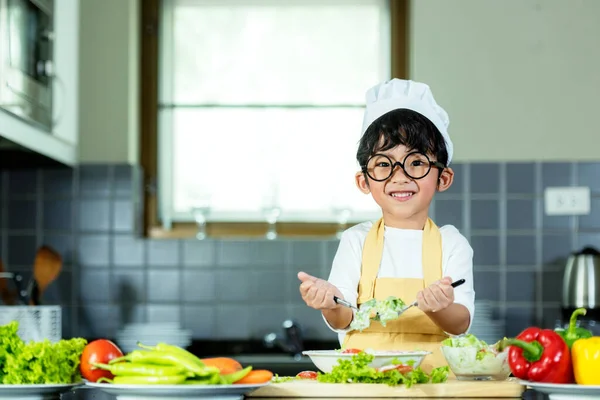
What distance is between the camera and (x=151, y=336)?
10.3 ft

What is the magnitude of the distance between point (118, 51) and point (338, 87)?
80cm

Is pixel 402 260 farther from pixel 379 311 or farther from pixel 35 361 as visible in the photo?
pixel 35 361

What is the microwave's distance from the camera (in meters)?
2.65

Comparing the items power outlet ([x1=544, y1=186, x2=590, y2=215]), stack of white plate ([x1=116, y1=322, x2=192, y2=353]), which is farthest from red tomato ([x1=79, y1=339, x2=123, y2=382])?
power outlet ([x1=544, y1=186, x2=590, y2=215])

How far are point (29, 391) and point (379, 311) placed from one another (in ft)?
1.87

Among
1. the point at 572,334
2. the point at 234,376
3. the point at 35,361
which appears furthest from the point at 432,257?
the point at 35,361

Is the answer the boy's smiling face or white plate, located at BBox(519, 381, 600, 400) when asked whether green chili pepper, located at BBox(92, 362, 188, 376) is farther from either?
the boy's smiling face

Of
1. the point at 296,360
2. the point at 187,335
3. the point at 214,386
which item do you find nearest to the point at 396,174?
the point at 214,386

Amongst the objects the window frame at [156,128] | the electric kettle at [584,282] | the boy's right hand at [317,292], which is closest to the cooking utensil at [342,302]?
the boy's right hand at [317,292]

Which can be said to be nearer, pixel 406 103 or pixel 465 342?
A: pixel 465 342

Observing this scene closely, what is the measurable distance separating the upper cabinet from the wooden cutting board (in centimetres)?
144

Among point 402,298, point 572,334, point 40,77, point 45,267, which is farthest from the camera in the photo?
point 45,267

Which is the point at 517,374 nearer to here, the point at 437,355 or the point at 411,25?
the point at 437,355

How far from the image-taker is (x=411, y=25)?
3.49 meters
